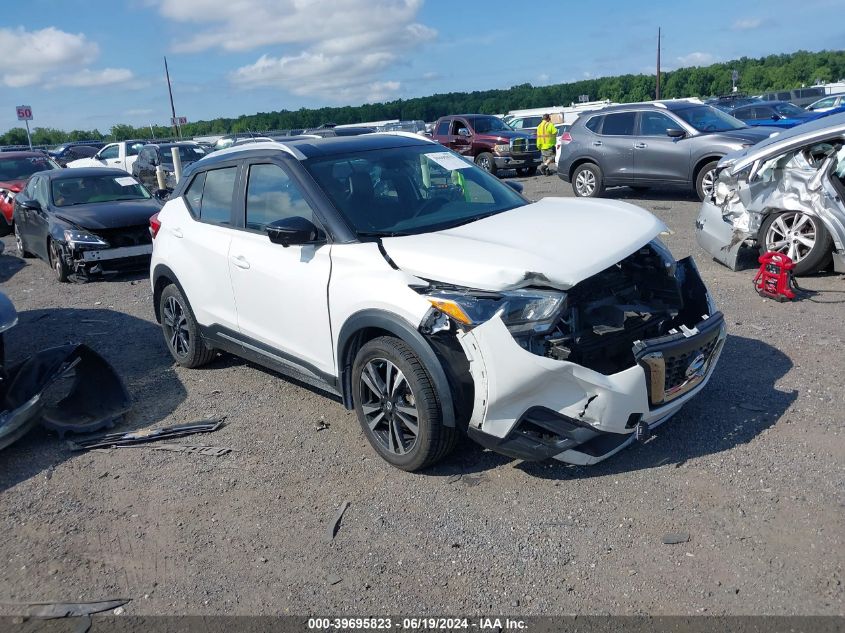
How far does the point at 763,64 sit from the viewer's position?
8144 cm

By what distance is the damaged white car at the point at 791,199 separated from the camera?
7262 millimetres

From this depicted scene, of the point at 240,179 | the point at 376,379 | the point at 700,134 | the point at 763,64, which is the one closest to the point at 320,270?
the point at 376,379

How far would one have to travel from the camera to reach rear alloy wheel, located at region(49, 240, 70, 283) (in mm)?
10680

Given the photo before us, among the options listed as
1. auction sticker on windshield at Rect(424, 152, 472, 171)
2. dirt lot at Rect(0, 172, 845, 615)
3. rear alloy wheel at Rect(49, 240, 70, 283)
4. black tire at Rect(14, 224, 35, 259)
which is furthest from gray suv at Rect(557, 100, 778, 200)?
black tire at Rect(14, 224, 35, 259)

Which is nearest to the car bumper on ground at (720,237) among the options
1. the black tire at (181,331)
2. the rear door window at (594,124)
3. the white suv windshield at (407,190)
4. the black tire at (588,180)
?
the white suv windshield at (407,190)

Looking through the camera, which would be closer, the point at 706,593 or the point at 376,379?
the point at 706,593

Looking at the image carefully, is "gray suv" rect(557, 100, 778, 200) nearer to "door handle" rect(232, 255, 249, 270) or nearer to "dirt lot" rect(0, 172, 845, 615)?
"dirt lot" rect(0, 172, 845, 615)

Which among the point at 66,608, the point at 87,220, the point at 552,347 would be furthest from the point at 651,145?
the point at 66,608

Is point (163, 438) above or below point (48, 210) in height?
below

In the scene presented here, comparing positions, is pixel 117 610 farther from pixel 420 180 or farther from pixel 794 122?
pixel 794 122

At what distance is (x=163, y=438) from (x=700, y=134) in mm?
11625

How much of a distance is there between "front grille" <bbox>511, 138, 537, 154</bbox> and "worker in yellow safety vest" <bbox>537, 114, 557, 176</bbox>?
8.3 inches

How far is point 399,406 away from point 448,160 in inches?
81.6

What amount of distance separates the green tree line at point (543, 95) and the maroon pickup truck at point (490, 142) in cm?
4176
